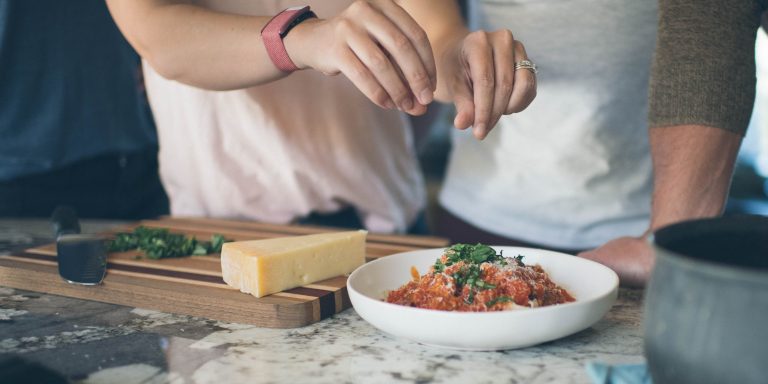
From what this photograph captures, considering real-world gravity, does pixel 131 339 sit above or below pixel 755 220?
below

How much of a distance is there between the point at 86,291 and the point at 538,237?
102 centimetres

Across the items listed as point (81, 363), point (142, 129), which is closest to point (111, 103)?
point (142, 129)

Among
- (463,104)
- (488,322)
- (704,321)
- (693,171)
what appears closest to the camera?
(704,321)

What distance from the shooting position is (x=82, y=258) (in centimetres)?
132

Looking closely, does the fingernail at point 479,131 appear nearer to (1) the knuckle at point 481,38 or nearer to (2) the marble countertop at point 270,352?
(1) the knuckle at point 481,38

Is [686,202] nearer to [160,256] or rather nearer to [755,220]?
[755,220]

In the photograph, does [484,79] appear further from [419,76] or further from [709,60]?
[709,60]

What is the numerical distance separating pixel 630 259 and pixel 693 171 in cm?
22

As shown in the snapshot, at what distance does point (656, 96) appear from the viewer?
1386 millimetres

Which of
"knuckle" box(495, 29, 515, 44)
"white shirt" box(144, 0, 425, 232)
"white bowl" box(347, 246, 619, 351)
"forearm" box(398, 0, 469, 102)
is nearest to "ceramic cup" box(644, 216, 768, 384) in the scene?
"white bowl" box(347, 246, 619, 351)

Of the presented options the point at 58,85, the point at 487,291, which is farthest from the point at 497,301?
the point at 58,85

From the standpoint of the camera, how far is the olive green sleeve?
4.36 ft

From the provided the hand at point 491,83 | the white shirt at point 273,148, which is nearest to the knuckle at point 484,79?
the hand at point 491,83

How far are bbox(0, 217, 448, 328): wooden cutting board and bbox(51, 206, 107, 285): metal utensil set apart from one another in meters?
0.01
